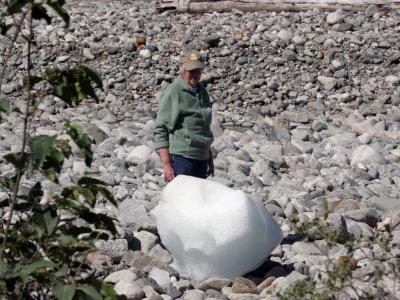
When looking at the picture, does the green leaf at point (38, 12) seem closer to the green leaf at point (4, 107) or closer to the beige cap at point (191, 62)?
the green leaf at point (4, 107)

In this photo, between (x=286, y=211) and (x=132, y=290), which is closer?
(x=132, y=290)

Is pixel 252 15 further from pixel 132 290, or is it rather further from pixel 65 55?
pixel 132 290

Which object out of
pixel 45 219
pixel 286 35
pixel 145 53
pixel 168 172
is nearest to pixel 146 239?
pixel 168 172

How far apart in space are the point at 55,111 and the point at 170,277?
609 centimetres

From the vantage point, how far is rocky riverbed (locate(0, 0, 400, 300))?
689 centimetres

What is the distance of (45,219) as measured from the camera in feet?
11.5

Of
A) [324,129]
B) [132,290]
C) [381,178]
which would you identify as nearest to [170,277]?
[132,290]

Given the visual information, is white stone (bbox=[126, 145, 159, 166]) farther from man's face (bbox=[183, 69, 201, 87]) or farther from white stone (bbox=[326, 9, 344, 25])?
white stone (bbox=[326, 9, 344, 25])

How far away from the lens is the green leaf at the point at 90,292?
3.35 metres

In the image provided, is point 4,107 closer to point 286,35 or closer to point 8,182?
point 8,182

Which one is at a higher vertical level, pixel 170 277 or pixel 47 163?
pixel 47 163

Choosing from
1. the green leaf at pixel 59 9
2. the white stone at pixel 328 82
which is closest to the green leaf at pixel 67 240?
the green leaf at pixel 59 9

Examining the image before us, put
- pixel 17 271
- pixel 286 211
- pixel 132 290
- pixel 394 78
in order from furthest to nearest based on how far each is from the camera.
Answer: pixel 394 78 → pixel 286 211 → pixel 132 290 → pixel 17 271

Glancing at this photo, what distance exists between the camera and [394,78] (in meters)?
13.3
